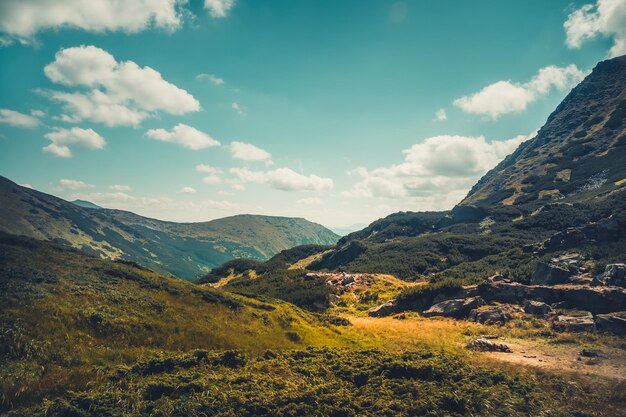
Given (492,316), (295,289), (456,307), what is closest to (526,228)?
(456,307)

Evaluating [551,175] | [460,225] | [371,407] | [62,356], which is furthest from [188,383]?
[551,175]

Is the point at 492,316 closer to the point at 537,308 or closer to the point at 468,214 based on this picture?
the point at 537,308

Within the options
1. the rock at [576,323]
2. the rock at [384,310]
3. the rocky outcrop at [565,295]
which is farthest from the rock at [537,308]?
the rock at [384,310]

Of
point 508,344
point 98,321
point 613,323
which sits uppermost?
point 613,323

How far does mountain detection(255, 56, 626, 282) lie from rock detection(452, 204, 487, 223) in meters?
0.44

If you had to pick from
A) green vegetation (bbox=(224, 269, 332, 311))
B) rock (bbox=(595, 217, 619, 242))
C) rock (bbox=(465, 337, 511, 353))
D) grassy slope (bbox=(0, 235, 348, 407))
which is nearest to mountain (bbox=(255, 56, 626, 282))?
rock (bbox=(595, 217, 619, 242))

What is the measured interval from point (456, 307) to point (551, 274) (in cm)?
1877

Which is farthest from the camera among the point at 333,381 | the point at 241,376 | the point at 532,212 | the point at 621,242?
the point at 532,212

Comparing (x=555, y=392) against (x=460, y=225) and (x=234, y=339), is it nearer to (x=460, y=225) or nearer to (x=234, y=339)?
(x=234, y=339)

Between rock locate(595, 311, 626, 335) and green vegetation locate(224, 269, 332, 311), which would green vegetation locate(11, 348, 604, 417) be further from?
green vegetation locate(224, 269, 332, 311)

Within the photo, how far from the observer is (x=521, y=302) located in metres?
58.9

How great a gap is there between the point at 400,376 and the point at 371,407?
5.80m

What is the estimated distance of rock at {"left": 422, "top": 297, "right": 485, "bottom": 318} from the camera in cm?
5869

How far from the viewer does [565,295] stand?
55125 mm
